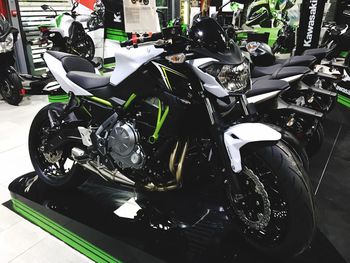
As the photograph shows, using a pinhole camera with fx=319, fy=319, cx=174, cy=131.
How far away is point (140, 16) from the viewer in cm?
282

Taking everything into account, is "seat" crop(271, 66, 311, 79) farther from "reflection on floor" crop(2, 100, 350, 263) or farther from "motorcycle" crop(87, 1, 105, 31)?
"motorcycle" crop(87, 1, 105, 31)

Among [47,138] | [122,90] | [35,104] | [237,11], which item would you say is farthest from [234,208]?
[237,11]

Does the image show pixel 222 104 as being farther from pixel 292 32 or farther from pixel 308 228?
pixel 292 32

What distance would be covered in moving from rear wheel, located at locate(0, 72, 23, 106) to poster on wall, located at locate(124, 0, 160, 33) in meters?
2.26

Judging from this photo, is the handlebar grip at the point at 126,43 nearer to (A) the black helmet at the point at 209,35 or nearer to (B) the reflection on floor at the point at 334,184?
(A) the black helmet at the point at 209,35

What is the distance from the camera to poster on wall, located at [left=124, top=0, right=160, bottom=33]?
278cm

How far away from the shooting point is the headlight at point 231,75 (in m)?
1.35

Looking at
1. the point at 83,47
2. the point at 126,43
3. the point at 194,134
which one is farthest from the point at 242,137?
the point at 83,47

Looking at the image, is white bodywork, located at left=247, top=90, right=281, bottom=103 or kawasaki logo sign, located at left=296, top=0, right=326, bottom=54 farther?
kawasaki logo sign, located at left=296, top=0, right=326, bottom=54

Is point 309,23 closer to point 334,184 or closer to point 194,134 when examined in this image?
point 334,184

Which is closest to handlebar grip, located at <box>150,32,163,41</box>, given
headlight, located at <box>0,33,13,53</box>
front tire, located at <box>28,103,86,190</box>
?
front tire, located at <box>28,103,86,190</box>

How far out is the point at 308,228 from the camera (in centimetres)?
127

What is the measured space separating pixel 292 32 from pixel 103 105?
447 centimetres

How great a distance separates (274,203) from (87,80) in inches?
46.4
